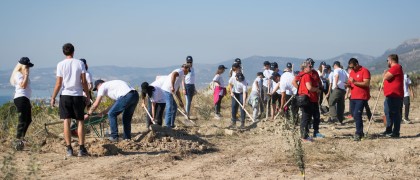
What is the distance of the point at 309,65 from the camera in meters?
8.96

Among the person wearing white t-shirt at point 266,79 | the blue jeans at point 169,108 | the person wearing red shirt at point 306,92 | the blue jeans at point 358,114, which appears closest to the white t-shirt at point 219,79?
the person wearing white t-shirt at point 266,79

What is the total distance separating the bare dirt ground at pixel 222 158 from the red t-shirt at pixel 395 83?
2.85ft

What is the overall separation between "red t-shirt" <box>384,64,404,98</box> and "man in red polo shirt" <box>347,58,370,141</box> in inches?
16.6

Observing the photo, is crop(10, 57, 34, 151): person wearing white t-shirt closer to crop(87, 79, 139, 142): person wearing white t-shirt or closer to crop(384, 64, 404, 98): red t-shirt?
crop(87, 79, 139, 142): person wearing white t-shirt

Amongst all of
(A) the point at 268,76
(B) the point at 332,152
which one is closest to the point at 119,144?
(B) the point at 332,152

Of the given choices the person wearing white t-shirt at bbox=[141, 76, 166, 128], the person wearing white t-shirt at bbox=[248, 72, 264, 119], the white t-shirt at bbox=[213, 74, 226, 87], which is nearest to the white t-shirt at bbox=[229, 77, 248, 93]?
the person wearing white t-shirt at bbox=[248, 72, 264, 119]

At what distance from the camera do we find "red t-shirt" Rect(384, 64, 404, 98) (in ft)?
29.9

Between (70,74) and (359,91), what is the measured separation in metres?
5.28

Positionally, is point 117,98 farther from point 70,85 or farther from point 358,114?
point 358,114

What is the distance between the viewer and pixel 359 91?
9.13 meters

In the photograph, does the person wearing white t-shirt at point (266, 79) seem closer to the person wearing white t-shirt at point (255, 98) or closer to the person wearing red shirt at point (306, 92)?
the person wearing white t-shirt at point (255, 98)

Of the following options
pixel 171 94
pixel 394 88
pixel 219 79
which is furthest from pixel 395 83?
pixel 219 79

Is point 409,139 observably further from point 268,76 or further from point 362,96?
point 268,76

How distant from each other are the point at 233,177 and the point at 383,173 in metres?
1.94
